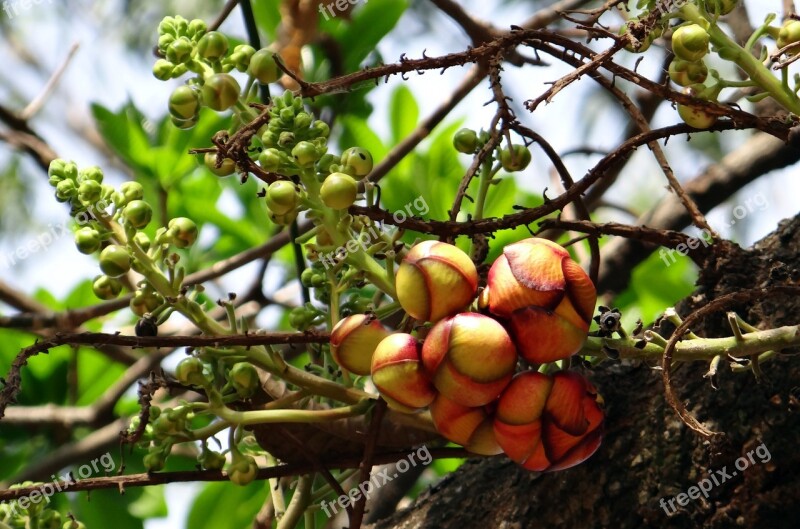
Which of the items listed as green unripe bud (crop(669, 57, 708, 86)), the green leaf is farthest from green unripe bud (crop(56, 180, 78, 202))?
the green leaf

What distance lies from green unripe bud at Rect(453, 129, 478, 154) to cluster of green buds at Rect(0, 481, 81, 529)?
467mm

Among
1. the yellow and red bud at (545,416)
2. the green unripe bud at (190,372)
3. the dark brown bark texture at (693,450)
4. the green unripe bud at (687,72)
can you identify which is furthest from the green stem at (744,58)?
the green unripe bud at (190,372)

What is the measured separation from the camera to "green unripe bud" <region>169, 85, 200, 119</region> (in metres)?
0.78

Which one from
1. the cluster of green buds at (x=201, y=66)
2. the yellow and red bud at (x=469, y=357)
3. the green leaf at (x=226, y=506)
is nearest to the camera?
the yellow and red bud at (x=469, y=357)

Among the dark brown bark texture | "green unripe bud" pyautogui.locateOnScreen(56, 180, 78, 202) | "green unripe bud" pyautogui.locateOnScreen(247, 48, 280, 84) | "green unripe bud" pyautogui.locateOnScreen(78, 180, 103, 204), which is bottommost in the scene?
the dark brown bark texture

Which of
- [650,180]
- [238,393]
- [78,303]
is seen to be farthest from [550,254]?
[650,180]

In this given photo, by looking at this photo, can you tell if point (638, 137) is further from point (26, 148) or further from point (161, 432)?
point (26, 148)

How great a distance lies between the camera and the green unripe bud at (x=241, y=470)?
79 cm

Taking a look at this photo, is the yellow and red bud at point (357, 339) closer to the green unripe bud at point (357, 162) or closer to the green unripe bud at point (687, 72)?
the green unripe bud at point (357, 162)

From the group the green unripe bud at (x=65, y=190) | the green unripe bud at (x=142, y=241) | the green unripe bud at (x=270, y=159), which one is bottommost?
the green unripe bud at (x=270, y=159)

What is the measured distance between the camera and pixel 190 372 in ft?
2.58

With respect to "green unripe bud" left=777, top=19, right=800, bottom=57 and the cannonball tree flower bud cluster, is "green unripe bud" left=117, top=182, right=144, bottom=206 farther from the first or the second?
"green unripe bud" left=777, top=19, right=800, bottom=57

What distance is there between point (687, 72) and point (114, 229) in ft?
1.53

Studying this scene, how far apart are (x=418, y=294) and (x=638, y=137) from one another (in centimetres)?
21
